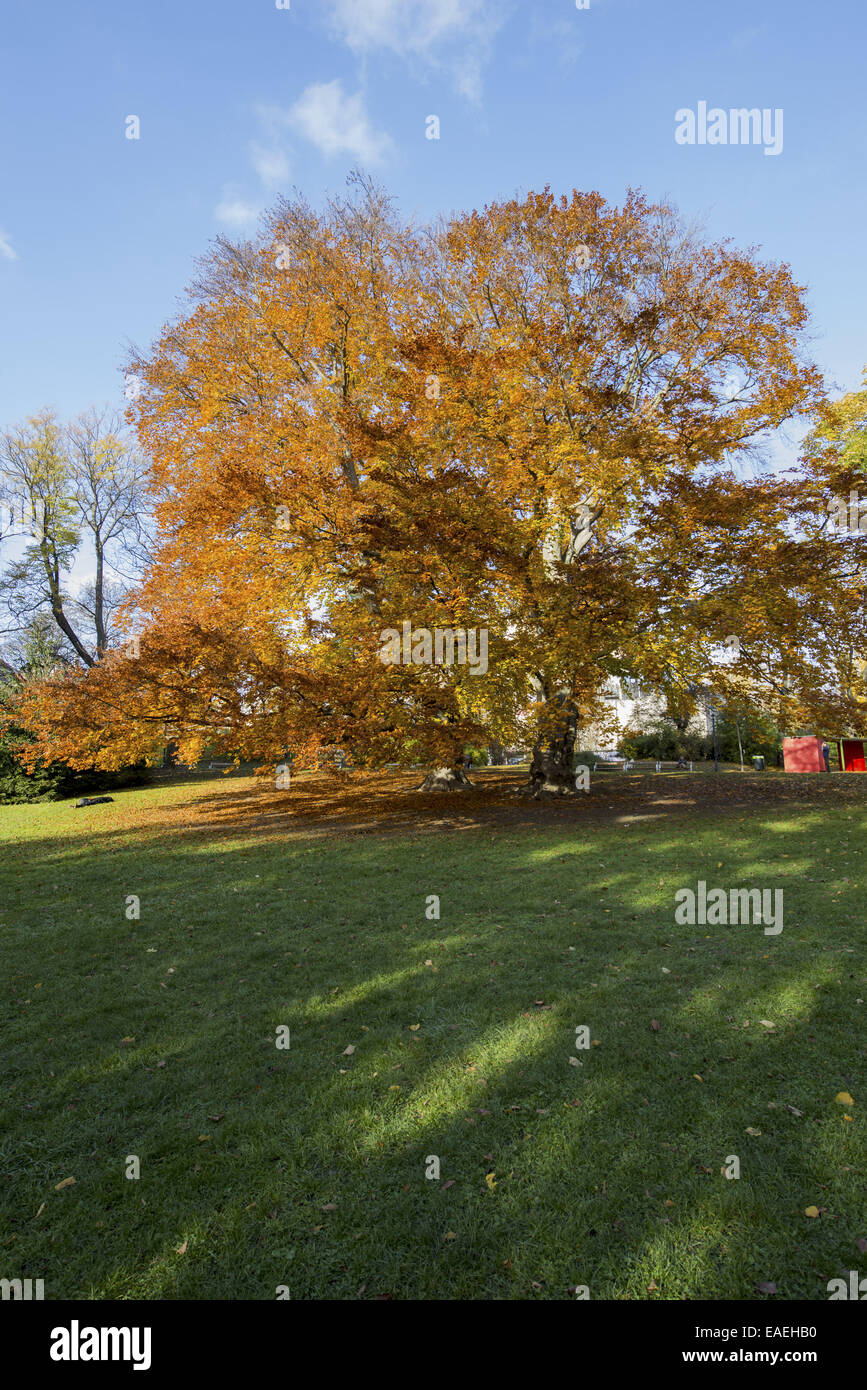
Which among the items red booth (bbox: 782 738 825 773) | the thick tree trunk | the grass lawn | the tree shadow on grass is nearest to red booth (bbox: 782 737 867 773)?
red booth (bbox: 782 738 825 773)

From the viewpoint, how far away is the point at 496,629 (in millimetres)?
12461

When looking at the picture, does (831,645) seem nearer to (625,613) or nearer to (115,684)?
(625,613)

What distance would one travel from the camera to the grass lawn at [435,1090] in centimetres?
285

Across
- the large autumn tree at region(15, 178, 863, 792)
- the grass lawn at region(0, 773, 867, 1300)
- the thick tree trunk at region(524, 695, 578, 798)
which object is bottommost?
the grass lawn at region(0, 773, 867, 1300)

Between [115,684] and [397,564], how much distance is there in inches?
242

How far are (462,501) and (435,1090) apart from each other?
34.3 ft

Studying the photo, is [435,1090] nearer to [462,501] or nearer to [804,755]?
[462,501]

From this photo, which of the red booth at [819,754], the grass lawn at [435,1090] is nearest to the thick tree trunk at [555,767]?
the grass lawn at [435,1090]

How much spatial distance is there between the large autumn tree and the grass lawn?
4.48 m

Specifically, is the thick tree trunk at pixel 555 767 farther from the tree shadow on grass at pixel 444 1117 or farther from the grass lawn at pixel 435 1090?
the tree shadow on grass at pixel 444 1117

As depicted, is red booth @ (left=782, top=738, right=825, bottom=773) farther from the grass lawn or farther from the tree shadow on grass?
the tree shadow on grass

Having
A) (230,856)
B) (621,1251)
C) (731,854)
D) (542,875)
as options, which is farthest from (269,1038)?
(731,854)

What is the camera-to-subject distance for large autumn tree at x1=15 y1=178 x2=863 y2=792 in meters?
12.2

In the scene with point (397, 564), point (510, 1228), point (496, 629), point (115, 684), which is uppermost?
point (397, 564)
